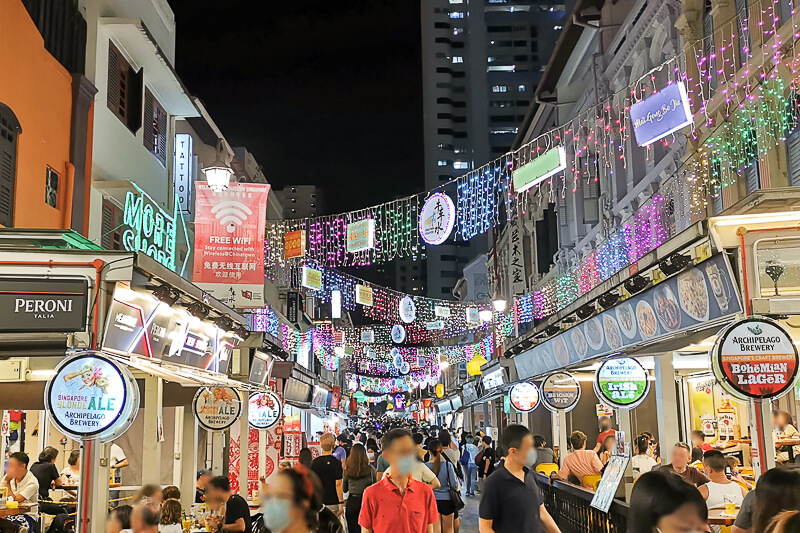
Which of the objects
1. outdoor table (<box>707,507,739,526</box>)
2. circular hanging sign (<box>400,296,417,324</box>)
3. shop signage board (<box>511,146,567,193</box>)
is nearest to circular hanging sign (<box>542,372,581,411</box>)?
shop signage board (<box>511,146,567,193</box>)

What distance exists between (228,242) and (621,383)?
7716 mm

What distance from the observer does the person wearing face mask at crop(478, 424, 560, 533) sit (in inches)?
278

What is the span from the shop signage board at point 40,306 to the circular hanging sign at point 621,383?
774 centimetres

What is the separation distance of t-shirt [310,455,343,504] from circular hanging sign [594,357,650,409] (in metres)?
4.23

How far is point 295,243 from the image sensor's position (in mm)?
24859

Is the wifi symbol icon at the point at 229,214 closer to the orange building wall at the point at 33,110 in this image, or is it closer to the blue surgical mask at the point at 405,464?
the orange building wall at the point at 33,110

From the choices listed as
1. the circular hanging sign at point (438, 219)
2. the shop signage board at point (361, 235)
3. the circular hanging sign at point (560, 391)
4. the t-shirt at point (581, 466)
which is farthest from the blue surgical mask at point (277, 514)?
the shop signage board at point (361, 235)

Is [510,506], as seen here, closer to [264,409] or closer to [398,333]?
[264,409]

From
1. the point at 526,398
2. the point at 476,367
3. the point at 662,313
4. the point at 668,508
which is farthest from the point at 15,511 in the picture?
the point at 476,367

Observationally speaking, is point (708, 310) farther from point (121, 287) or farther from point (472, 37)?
point (472, 37)

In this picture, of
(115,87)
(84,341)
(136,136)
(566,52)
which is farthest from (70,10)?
(566,52)

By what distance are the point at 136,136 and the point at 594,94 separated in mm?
15984

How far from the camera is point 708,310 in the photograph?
1014 centimetres

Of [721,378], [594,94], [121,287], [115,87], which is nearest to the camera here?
[721,378]
